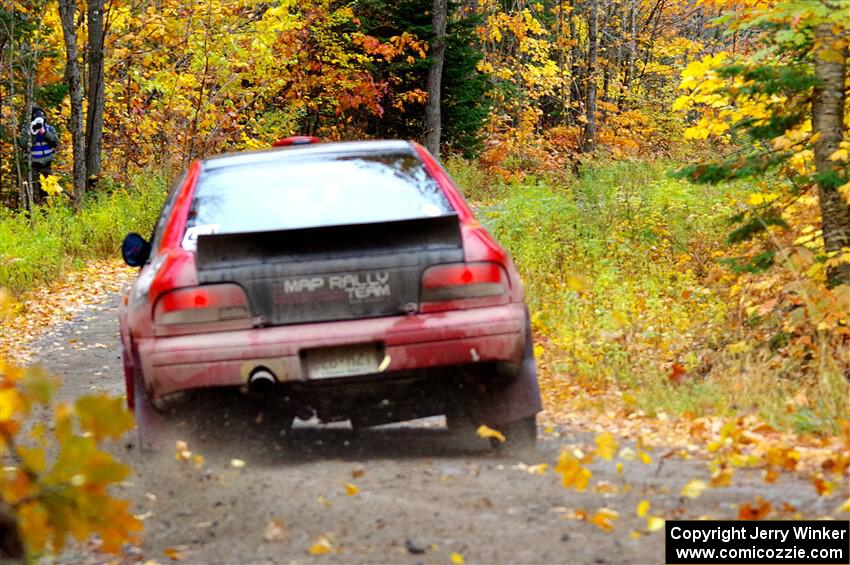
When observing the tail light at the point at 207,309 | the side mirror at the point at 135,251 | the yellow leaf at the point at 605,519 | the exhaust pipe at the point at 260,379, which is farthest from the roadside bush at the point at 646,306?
the side mirror at the point at 135,251

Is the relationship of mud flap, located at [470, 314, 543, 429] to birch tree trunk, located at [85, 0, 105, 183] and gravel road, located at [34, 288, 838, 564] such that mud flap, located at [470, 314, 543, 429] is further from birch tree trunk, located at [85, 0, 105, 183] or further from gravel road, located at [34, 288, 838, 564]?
birch tree trunk, located at [85, 0, 105, 183]

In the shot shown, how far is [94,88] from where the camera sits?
869 inches

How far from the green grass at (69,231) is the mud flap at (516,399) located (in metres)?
9.63

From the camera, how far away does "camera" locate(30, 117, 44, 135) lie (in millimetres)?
21625

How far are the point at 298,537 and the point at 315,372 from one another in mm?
1197

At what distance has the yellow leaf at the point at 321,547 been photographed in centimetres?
457

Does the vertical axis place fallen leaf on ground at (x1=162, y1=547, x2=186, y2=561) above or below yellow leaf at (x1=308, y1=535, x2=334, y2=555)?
below

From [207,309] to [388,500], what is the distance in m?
1.36

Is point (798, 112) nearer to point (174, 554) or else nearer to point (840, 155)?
point (840, 155)

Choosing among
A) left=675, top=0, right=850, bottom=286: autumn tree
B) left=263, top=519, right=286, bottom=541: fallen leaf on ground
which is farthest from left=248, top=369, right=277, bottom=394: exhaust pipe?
left=675, top=0, right=850, bottom=286: autumn tree

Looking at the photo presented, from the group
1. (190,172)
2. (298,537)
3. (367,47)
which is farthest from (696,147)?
(298,537)

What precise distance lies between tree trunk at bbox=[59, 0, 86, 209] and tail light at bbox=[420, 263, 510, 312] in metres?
15.9

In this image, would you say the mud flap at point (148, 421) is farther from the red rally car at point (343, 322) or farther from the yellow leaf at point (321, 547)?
the yellow leaf at point (321, 547)

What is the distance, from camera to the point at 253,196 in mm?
6594
